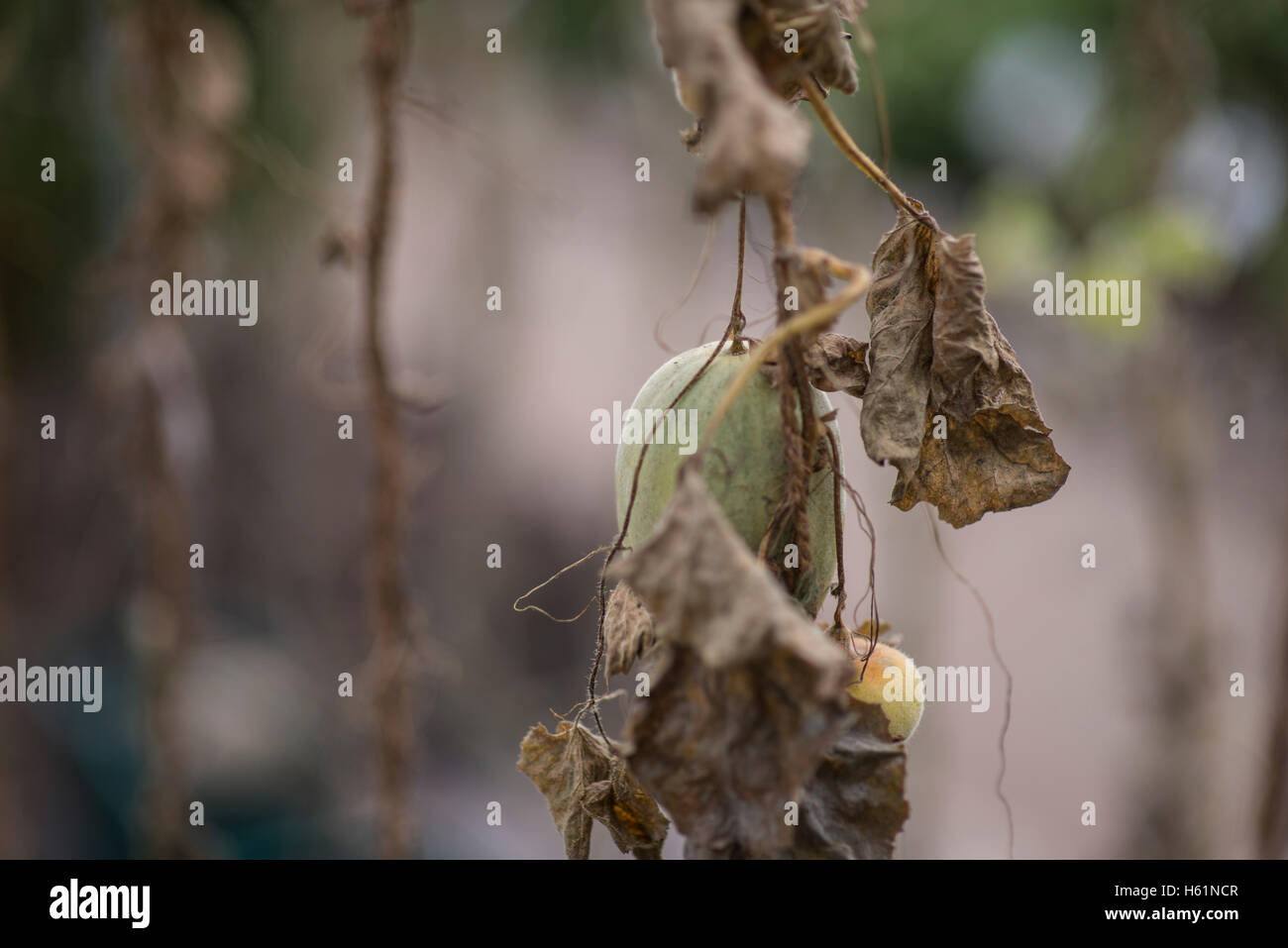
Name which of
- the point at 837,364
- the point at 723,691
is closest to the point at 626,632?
the point at 723,691

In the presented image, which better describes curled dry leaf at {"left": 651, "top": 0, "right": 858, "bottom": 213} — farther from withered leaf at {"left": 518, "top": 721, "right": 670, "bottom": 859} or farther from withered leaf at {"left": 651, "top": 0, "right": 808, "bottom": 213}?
withered leaf at {"left": 518, "top": 721, "right": 670, "bottom": 859}

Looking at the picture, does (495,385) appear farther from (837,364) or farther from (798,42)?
(798,42)

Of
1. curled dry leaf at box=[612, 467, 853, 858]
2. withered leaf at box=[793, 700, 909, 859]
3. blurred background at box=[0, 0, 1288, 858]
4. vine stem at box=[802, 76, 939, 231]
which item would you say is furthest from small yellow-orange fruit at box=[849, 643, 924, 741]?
blurred background at box=[0, 0, 1288, 858]

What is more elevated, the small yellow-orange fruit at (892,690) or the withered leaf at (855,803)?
the small yellow-orange fruit at (892,690)

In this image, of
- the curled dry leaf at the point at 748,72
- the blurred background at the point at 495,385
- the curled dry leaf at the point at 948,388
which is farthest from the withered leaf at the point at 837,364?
the blurred background at the point at 495,385

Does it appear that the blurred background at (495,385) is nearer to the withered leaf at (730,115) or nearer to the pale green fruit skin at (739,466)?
the pale green fruit skin at (739,466)

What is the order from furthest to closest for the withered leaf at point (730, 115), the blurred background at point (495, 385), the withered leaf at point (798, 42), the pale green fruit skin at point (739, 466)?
the blurred background at point (495, 385) < the pale green fruit skin at point (739, 466) < the withered leaf at point (798, 42) < the withered leaf at point (730, 115)

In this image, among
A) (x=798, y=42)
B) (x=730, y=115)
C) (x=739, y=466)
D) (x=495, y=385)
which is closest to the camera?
(x=730, y=115)
